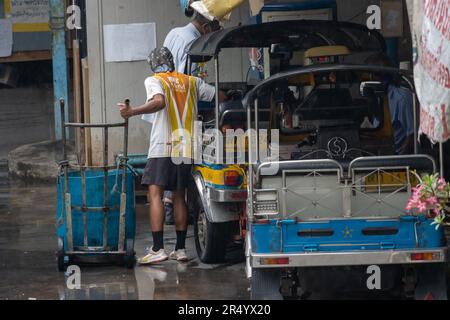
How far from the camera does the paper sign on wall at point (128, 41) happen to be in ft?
39.0

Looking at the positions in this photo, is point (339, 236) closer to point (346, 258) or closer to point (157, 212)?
point (346, 258)

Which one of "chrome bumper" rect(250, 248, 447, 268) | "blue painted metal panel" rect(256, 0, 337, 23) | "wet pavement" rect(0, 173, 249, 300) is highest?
"blue painted metal panel" rect(256, 0, 337, 23)

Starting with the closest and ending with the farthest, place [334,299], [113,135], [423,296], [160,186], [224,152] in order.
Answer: [423,296] < [334,299] < [224,152] < [160,186] < [113,135]

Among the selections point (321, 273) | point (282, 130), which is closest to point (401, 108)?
point (282, 130)

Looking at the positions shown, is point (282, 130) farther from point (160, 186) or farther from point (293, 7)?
point (293, 7)

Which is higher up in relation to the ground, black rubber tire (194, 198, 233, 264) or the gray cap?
the gray cap

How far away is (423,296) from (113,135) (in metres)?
5.92

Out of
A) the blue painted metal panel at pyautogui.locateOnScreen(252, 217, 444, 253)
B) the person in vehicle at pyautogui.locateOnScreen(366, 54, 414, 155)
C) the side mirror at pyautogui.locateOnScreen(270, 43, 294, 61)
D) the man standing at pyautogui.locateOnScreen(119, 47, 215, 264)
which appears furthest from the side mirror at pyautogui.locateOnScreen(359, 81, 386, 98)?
the man standing at pyautogui.locateOnScreen(119, 47, 215, 264)

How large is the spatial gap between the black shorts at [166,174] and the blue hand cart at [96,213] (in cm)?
23

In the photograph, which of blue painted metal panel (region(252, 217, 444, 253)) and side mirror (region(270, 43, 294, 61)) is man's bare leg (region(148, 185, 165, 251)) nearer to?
side mirror (region(270, 43, 294, 61))

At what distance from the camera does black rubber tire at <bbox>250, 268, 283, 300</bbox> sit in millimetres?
7012

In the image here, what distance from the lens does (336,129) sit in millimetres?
7938

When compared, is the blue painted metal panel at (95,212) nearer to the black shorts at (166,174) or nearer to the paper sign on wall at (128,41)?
the black shorts at (166,174)

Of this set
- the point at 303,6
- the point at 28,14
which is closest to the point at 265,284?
the point at 303,6
